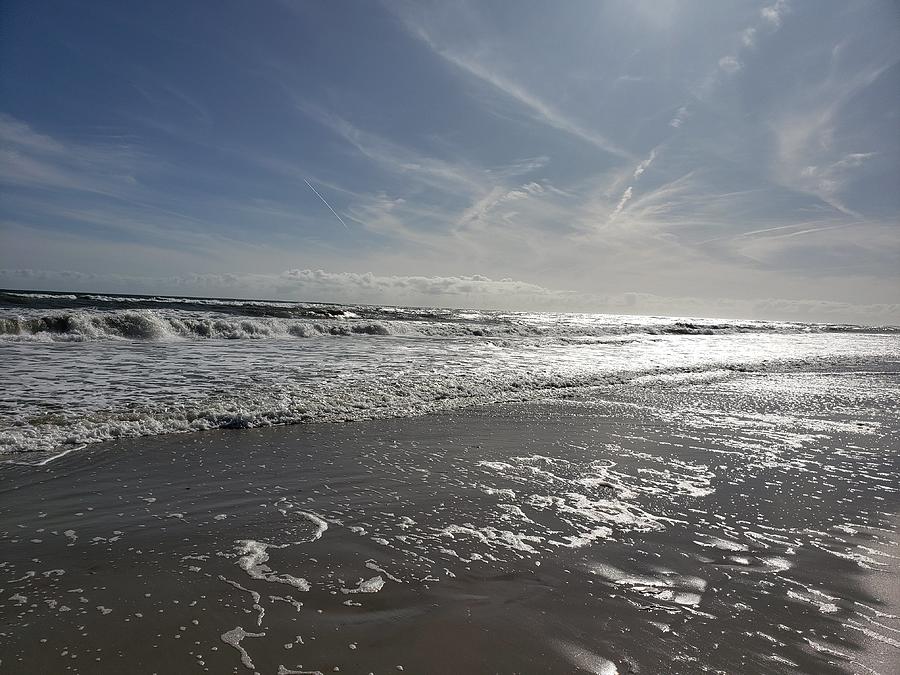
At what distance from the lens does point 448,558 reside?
2896 millimetres

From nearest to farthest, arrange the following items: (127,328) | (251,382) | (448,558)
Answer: (448,558), (251,382), (127,328)

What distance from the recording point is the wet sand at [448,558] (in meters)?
2.05

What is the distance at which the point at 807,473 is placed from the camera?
4.60m

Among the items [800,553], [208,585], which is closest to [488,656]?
[208,585]

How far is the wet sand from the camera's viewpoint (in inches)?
80.9

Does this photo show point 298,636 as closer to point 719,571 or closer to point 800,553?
point 719,571

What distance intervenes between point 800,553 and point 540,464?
2222 millimetres

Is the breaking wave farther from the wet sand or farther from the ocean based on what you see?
the wet sand

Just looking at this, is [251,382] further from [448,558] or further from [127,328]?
[127,328]

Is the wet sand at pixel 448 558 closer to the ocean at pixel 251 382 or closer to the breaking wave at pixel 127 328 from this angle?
the ocean at pixel 251 382

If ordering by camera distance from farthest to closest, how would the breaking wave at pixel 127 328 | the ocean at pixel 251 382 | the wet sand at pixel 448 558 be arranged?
the breaking wave at pixel 127 328
the ocean at pixel 251 382
the wet sand at pixel 448 558

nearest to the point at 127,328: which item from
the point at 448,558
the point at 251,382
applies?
the point at 251,382

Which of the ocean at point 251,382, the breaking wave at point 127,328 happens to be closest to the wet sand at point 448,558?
the ocean at point 251,382

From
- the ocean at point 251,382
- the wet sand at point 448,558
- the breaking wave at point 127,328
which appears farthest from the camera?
the breaking wave at point 127,328
